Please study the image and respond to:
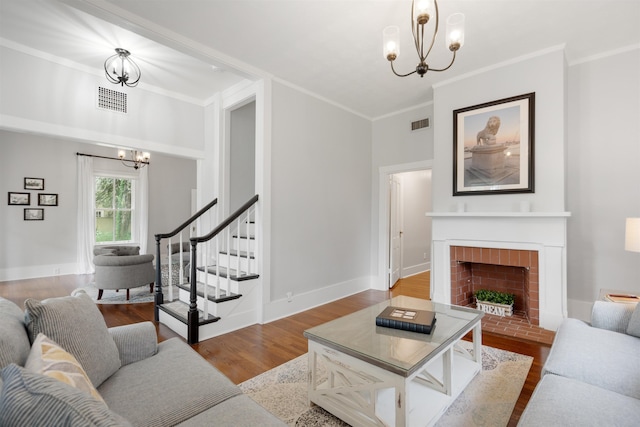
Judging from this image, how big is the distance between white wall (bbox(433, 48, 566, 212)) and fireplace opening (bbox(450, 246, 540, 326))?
21.0 inches

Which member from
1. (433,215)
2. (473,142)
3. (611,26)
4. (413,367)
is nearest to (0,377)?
(413,367)

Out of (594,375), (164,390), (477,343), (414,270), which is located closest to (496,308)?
(477,343)

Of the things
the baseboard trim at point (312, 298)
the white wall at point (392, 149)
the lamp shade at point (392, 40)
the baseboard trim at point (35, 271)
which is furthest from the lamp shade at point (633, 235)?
the baseboard trim at point (35, 271)

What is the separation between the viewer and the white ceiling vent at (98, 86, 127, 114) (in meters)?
3.84

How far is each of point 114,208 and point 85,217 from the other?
792 mm

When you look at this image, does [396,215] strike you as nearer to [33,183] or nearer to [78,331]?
[78,331]

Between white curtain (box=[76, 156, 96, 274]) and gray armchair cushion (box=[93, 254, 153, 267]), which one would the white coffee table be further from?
white curtain (box=[76, 156, 96, 274])

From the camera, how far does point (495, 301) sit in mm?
3789

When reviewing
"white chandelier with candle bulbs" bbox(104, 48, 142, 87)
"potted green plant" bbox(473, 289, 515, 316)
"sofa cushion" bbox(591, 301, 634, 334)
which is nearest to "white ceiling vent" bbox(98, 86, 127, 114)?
"white chandelier with candle bulbs" bbox(104, 48, 142, 87)

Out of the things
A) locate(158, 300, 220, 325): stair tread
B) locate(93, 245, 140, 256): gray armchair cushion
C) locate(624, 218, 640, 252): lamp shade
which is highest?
locate(624, 218, 640, 252): lamp shade

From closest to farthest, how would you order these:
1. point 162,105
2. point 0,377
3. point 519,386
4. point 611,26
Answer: point 0,377, point 519,386, point 611,26, point 162,105

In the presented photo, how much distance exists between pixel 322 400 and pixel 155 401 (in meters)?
1.05

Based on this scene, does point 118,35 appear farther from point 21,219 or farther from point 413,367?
point 21,219

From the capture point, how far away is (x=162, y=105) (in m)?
4.41
